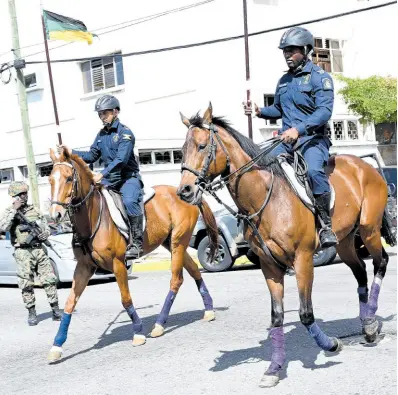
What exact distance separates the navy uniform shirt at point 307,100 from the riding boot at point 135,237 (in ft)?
8.56

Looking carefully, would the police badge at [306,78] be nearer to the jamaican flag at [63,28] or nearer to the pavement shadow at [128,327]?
the pavement shadow at [128,327]

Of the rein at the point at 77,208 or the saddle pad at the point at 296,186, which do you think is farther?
the rein at the point at 77,208

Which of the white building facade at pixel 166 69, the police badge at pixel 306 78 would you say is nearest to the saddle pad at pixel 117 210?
the police badge at pixel 306 78

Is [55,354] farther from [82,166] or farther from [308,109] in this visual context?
[308,109]

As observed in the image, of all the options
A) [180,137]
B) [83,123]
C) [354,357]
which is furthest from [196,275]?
[83,123]

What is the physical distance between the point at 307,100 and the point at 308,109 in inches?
3.5

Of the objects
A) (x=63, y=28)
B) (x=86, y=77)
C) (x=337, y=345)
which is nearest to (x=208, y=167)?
(x=337, y=345)

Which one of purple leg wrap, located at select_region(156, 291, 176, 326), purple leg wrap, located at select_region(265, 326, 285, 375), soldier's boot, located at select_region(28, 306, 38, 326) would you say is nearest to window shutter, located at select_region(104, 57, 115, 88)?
soldier's boot, located at select_region(28, 306, 38, 326)

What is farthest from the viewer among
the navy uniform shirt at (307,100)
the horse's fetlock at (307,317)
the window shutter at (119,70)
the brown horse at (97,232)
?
the window shutter at (119,70)

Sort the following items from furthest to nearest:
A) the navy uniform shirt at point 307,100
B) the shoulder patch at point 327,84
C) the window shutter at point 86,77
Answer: the window shutter at point 86,77 → the shoulder patch at point 327,84 → the navy uniform shirt at point 307,100

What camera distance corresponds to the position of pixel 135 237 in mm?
8625

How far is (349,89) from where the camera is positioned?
88.9ft

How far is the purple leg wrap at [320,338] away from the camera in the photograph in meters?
6.37

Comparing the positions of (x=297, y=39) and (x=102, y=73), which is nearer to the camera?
(x=297, y=39)
